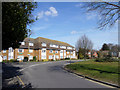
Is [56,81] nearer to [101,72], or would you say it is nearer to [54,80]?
[54,80]

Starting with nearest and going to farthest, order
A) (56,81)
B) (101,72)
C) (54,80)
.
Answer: (56,81), (54,80), (101,72)

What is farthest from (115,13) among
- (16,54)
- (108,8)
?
(16,54)

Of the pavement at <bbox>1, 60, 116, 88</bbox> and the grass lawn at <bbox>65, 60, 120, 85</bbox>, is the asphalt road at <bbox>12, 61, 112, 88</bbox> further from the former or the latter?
the grass lawn at <bbox>65, 60, 120, 85</bbox>

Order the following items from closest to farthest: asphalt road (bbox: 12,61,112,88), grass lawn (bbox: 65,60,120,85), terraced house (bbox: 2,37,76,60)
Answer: asphalt road (bbox: 12,61,112,88), grass lawn (bbox: 65,60,120,85), terraced house (bbox: 2,37,76,60)

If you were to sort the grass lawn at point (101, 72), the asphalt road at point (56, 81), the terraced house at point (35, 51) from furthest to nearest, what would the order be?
the terraced house at point (35, 51), the grass lawn at point (101, 72), the asphalt road at point (56, 81)

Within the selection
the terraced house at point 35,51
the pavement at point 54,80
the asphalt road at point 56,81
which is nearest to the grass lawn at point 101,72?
the pavement at point 54,80

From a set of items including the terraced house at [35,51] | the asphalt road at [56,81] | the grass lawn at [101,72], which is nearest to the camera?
the asphalt road at [56,81]

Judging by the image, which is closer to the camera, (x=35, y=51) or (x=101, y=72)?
(x=101, y=72)

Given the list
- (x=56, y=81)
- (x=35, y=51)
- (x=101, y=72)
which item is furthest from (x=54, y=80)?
(x=35, y=51)

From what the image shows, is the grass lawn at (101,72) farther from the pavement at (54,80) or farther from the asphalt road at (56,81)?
the asphalt road at (56,81)

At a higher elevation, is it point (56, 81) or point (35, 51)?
point (35, 51)

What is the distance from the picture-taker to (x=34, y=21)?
7.15m

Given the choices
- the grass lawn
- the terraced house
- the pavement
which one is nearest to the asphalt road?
the pavement

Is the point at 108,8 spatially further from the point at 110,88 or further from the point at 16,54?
the point at 16,54
